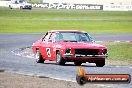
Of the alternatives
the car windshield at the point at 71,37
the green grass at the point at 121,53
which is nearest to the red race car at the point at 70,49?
the car windshield at the point at 71,37

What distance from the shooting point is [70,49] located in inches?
787

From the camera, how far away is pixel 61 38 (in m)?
21.5

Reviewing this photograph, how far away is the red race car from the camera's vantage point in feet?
65.6

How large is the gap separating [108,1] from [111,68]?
13925 cm

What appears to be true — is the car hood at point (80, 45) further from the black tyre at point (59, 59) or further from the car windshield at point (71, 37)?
the car windshield at point (71, 37)

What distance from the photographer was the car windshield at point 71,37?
21.4 metres

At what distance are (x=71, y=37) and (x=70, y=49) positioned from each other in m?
1.78

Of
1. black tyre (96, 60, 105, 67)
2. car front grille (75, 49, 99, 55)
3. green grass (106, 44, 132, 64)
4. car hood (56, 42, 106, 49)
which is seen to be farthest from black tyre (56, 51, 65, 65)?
green grass (106, 44, 132, 64)

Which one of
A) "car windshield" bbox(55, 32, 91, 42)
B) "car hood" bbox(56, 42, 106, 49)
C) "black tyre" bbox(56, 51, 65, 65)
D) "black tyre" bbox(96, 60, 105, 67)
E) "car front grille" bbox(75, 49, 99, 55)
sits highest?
"car windshield" bbox(55, 32, 91, 42)

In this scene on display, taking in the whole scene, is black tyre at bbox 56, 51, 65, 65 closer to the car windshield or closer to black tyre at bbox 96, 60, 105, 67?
the car windshield

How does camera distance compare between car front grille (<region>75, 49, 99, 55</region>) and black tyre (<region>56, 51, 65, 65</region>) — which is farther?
black tyre (<region>56, 51, 65, 65</region>)

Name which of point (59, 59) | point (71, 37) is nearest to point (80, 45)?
point (59, 59)

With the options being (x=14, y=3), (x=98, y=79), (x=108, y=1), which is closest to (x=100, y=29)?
(x=98, y=79)

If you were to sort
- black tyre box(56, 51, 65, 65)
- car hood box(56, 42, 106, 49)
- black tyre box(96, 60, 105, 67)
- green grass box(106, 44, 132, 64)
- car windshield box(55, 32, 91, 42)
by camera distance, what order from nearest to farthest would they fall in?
car hood box(56, 42, 106, 49) → black tyre box(56, 51, 65, 65) → black tyre box(96, 60, 105, 67) → car windshield box(55, 32, 91, 42) → green grass box(106, 44, 132, 64)
